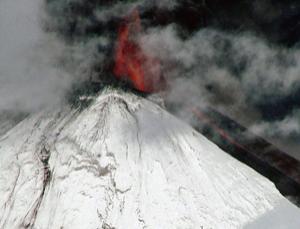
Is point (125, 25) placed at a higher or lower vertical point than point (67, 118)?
higher

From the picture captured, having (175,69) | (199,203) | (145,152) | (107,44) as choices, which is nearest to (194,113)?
(175,69)

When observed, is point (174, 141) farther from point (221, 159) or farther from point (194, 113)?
point (194, 113)

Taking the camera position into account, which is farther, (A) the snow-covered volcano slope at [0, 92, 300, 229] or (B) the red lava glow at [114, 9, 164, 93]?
(B) the red lava glow at [114, 9, 164, 93]

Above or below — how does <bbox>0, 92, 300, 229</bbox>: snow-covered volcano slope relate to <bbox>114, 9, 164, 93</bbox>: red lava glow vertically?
below

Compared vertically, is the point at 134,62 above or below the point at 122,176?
above
